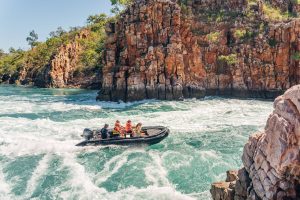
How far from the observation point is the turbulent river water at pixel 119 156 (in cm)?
1567

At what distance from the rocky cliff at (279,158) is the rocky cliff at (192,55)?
30824 millimetres

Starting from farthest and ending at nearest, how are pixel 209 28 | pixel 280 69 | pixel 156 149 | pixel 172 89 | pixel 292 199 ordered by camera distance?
pixel 209 28, pixel 280 69, pixel 172 89, pixel 156 149, pixel 292 199

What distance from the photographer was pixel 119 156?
66.2 ft

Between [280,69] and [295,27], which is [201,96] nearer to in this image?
[280,69]

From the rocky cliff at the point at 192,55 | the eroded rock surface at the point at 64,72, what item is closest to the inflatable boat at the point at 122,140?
the rocky cliff at the point at 192,55

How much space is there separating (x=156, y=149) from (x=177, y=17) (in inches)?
1028

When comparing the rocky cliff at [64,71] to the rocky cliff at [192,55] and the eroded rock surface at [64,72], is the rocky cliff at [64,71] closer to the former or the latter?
the eroded rock surface at [64,72]

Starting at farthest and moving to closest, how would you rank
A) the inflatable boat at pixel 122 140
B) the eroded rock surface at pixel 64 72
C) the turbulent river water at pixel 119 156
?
the eroded rock surface at pixel 64 72 → the inflatable boat at pixel 122 140 → the turbulent river water at pixel 119 156

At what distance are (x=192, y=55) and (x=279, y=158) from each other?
119ft

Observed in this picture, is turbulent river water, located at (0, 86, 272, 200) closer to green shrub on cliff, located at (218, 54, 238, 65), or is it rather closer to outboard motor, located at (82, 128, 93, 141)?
outboard motor, located at (82, 128, 93, 141)

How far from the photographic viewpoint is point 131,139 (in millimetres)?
21750

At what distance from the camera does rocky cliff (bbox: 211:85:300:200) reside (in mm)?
9805

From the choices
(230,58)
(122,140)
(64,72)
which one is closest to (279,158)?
(122,140)

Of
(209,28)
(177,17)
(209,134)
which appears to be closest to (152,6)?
(177,17)
